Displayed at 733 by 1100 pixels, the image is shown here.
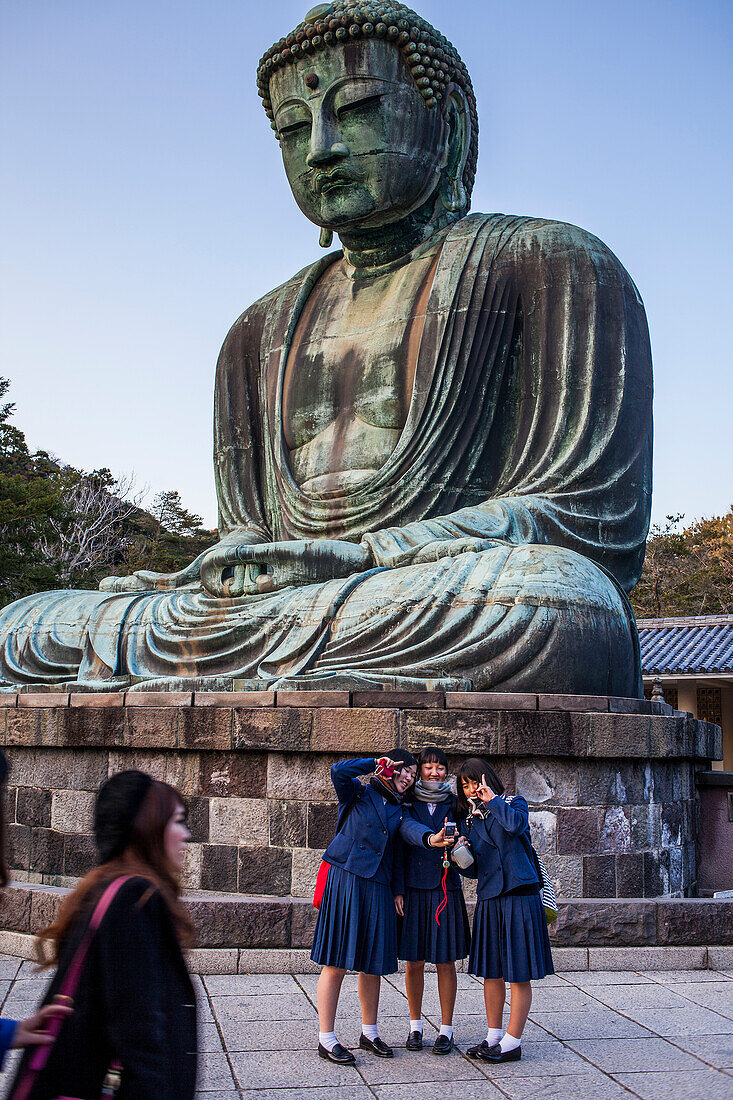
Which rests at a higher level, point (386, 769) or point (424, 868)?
point (386, 769)

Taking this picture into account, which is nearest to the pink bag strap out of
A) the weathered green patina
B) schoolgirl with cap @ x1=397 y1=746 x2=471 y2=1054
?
schoolgirl with cap @ x1=397 y1=746 x2=471 y2=1054

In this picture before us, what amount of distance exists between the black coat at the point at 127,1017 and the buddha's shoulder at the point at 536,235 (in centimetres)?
658

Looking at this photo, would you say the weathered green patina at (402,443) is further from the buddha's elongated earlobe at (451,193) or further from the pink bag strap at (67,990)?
the pink bag strap at (67,990)

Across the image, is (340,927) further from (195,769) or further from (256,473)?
(256,473)

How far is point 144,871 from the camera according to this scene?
2.13 m

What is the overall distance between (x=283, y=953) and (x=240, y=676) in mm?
2074

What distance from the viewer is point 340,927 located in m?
3.79

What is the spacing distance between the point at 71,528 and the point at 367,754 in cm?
1696

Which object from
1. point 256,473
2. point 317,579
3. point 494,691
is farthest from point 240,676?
point 256,473

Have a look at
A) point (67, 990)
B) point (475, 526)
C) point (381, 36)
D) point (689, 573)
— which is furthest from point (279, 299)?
point (689, 573)

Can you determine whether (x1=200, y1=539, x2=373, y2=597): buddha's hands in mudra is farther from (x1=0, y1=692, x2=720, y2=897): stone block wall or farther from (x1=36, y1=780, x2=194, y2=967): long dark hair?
(x1=36, y1=780, x2=194, y2=967): long dark hair

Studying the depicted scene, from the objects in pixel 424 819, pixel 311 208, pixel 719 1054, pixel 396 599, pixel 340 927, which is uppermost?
pixel 311 208

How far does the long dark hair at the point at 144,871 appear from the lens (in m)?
2.08

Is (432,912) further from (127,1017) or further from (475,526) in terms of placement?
(475,526)
